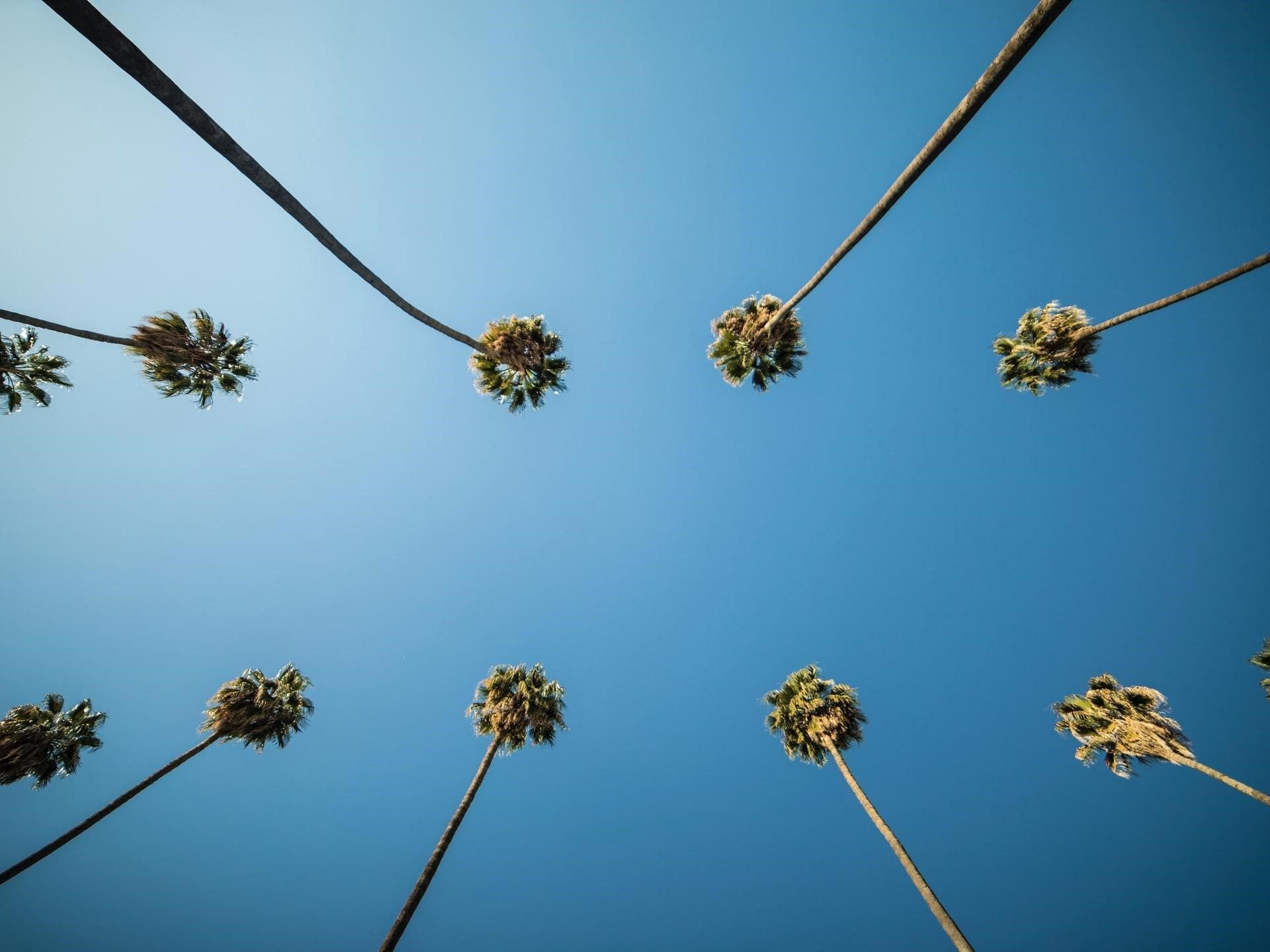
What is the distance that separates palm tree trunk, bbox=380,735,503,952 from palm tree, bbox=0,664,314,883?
9.23 m

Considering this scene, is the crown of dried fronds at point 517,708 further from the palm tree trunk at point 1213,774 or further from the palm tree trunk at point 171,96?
the palm tree trunk at point 1213,774

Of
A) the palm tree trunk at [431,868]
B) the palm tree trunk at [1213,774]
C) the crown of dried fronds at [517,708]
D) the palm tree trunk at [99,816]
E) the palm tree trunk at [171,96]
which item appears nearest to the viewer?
the palm tree trunk at [171,96]

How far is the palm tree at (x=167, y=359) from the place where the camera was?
16.0m

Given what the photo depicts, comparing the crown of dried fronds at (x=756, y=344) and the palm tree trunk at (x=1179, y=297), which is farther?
the crown of dried fronds at (x=756, y=344)

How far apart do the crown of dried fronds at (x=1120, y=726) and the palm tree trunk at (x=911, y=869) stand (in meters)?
8.83

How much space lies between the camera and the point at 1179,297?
12.9m

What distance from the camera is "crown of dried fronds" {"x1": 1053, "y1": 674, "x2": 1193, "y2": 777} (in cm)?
1514

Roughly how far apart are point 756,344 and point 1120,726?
1873 centimetres

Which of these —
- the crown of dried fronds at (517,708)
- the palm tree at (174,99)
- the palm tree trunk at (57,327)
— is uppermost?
the palm tree trunk at (57,327)

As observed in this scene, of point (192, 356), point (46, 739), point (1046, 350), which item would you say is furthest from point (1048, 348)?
point (46, 739)

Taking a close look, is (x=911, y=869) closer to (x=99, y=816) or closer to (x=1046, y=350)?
(x=1046, y=350)

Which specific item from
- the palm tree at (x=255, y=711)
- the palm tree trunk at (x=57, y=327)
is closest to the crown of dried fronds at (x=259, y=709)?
the palm tree at (x=255, y=711)

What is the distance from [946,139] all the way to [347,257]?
7.11 meters

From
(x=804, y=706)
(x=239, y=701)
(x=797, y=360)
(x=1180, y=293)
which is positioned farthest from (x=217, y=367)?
(x=1180, y=293)
